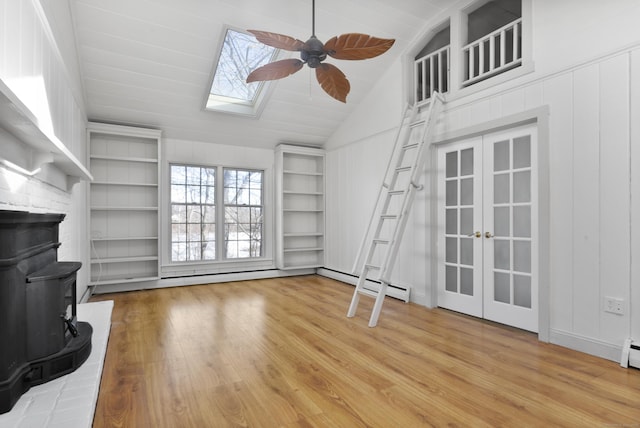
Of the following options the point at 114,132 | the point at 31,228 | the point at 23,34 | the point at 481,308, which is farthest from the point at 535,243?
the point at 114,132

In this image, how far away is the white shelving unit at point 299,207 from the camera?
6020mm

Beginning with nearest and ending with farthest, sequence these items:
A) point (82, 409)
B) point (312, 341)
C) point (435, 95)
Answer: point (82, 409), point (312, 341), point (435, 95)

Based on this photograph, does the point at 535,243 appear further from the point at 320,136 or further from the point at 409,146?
the point at 320,136

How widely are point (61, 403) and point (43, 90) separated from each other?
194cm

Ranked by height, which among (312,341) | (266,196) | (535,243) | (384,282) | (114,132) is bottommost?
(312,341)

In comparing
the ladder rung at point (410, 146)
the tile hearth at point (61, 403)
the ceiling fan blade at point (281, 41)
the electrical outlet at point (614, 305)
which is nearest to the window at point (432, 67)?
the ladder rung at point (410, 146)

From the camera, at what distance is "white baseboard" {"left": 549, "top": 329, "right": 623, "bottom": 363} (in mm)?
2529

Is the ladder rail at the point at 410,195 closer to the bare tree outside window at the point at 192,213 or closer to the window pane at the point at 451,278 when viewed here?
the window pane at the point at 451,278

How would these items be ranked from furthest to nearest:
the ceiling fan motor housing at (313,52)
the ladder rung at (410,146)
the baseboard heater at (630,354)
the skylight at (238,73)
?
the skylight at (238,73) < the ladder rung at (410,146) < the ceiling fan motor housing at (313,52) < the baseboard heater at (630,354)

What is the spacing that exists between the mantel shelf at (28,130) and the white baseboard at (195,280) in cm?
284

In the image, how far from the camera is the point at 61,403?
164 centimetres

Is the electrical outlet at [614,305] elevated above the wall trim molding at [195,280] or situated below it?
above

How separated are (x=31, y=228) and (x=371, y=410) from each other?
2.18m

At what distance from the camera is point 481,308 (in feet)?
11.7
